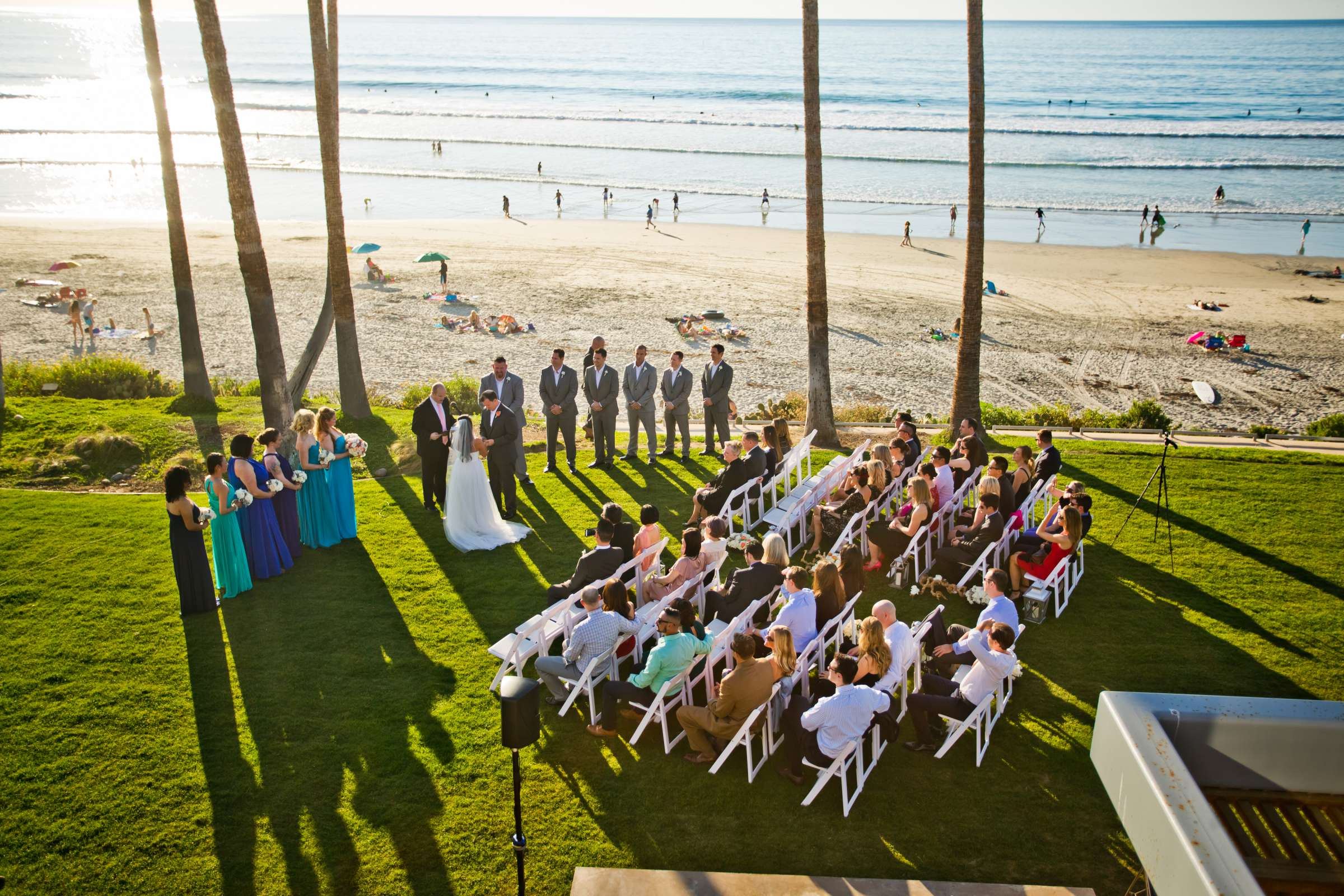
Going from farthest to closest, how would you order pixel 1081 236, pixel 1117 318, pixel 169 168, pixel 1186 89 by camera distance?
pixel 1186 89 < pixel 1081 236 < pixel 1117 318 < pixel 169 168

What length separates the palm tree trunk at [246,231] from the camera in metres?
12.8

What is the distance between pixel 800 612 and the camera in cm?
830

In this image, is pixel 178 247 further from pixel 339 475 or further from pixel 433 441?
pixel 339 475

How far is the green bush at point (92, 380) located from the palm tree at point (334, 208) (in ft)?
16.9

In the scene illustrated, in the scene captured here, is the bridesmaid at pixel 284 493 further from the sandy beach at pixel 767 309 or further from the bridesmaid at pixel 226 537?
the sandy beach at pixel 767 309

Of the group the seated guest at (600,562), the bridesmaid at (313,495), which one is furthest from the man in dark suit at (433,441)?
the seated guest at (600,562)

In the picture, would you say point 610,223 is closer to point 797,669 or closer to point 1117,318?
point 1117,318

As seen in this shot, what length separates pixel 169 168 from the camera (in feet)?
58.9

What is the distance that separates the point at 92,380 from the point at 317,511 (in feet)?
36.4

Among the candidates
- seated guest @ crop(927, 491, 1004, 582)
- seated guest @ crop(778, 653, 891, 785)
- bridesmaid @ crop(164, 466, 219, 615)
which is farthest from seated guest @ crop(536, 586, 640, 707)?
bridesmaid @ crop(164, 466, 219, 615)

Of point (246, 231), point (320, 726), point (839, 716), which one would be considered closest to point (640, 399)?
point (246, 231)

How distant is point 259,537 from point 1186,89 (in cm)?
11443

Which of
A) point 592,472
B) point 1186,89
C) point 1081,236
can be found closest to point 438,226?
point 1081,236

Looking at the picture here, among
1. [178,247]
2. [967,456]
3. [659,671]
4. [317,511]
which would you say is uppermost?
[178,247]
